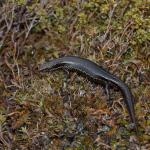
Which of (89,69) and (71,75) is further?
(71,75)

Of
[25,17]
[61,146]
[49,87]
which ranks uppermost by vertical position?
[25,17]

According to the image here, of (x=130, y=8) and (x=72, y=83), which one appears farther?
(x=130, y=8)

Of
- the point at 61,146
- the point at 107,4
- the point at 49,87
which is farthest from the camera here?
the point at 107,4

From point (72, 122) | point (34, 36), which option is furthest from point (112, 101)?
point (34, 36)

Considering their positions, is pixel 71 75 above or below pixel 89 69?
below

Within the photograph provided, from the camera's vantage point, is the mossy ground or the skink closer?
the mossy ground

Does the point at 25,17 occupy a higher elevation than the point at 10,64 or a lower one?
higher

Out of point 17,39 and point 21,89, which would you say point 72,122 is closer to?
point 21,89

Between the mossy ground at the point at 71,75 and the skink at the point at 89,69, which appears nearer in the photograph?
the mossy ground at the point at 71,75
